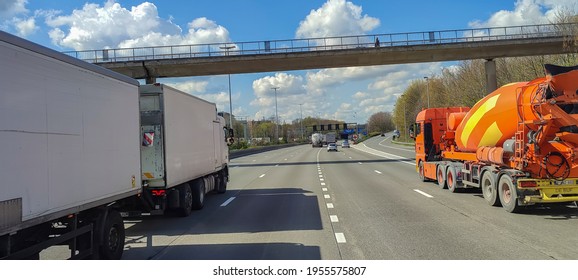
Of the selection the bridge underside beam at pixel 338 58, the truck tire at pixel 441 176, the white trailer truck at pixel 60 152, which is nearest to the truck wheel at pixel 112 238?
the white trailer truck at pixel 60 152

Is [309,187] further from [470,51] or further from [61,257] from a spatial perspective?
[470,51]

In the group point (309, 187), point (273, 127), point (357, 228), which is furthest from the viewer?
point (273, 127)

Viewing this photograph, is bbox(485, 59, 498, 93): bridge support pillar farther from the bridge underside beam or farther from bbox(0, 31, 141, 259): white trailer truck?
bbox(0, 31, 141, 259): white trailer truck

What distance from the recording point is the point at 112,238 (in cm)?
657

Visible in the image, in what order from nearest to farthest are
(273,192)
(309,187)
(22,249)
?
(22,249)
(273,192)
(309,187)

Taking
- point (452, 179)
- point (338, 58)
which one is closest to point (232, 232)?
point (452, 179)

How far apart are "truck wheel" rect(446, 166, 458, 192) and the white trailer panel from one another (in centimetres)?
1025

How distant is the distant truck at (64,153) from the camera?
4.41 meters

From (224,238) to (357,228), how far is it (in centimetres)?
256

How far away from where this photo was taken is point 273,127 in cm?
13438

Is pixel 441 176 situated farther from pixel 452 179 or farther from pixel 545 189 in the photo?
pixel 545 189

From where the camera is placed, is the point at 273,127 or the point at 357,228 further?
the point at 273,127

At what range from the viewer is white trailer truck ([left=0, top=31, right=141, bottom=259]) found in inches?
173

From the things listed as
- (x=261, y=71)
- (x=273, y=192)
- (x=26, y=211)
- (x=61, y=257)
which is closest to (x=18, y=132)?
(x=26, y=211)
